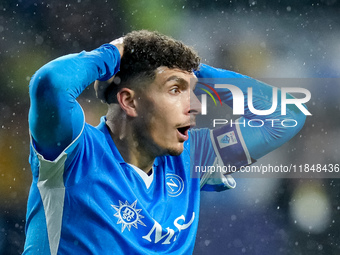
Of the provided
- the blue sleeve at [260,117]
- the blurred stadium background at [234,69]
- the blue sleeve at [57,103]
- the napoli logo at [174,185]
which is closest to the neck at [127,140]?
the napoli logo at [174,185]

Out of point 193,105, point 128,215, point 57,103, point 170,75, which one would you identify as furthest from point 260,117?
point 57,103

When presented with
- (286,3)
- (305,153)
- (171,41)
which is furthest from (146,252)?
(286,3)

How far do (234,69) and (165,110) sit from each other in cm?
213

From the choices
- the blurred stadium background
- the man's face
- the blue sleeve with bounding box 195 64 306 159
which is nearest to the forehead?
the man's face

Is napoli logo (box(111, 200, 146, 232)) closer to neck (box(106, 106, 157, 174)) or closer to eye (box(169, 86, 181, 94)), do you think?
neck (box(106, 106, 157, 174))

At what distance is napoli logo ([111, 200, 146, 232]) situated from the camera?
1.55m

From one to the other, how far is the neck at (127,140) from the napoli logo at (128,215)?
170 millimetres

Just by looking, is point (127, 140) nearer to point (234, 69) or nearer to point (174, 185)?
point (174, 185)

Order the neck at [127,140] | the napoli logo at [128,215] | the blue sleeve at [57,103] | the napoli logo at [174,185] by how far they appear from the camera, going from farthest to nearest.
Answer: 1. the napoli logo at [174,185]
2. the neck at [127,140]
3. the napoli logo at [128,215]
4. the blue sleeve at [57,103]

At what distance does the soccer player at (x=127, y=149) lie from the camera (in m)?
1.38

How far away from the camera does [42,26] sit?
11.5ft

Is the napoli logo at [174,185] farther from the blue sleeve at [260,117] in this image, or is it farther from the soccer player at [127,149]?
the blue sleeve at [260,117]

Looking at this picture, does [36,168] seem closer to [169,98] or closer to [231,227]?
[169,98]

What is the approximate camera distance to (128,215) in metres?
1.57
